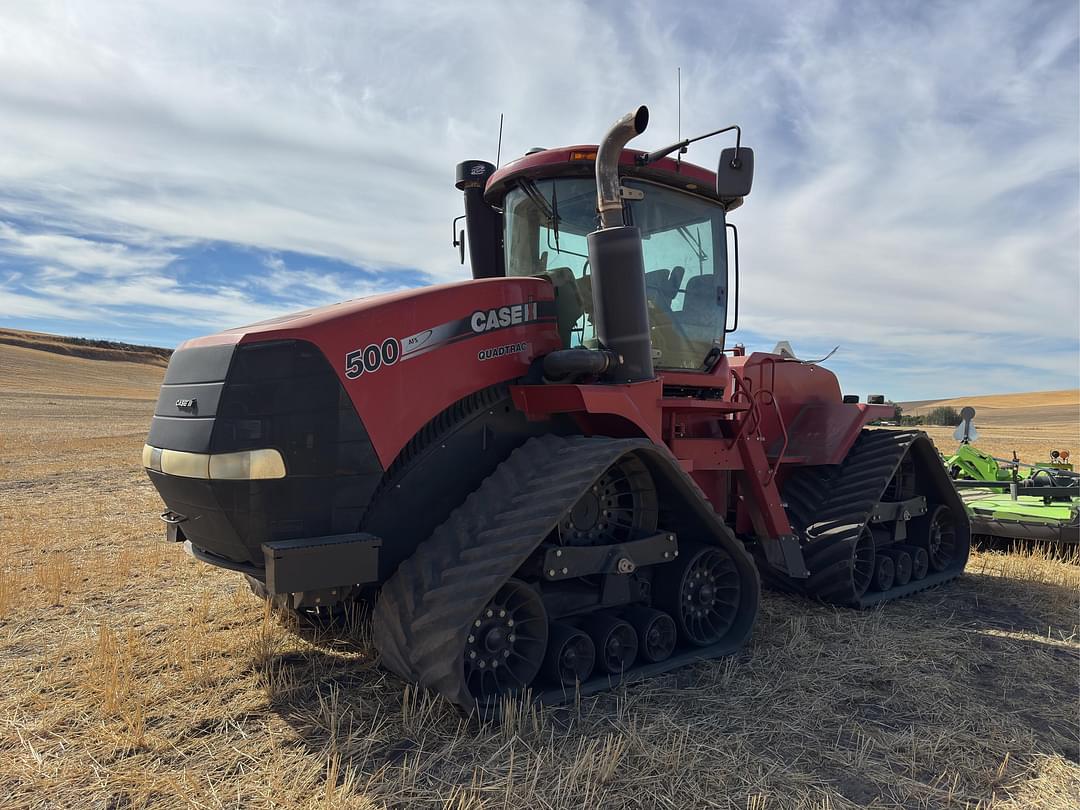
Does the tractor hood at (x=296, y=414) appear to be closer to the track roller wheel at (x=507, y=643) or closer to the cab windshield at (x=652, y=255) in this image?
the track roller wheel at (x=507, y=643)

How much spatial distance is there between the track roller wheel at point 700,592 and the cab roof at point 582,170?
238cm

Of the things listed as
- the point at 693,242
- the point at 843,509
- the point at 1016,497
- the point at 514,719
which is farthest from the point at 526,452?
the point at 1016,497

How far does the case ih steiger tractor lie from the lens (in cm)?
367

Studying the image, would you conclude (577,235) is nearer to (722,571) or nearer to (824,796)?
(722,571)

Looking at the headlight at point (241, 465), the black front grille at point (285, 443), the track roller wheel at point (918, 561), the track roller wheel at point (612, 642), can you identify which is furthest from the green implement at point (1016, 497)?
the headlight at point (241, 465)

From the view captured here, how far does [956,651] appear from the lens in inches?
205

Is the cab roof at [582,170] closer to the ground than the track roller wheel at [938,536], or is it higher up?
higher up

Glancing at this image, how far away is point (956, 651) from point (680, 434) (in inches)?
88.2

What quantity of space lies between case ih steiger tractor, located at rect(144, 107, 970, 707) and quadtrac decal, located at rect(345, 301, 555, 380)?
11mm

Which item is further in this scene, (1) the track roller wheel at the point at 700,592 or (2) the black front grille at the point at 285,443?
(1) the track roller wheel at the point at 700,592

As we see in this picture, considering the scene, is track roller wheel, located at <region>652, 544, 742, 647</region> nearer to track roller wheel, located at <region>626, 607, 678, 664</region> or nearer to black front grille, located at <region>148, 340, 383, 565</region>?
track roller wheel, located at <region>626, 607, 678, 664</region>

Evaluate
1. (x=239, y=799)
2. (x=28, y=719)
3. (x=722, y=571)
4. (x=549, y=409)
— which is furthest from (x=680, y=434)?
(x=28, y=719)

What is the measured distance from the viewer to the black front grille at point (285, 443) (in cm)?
363

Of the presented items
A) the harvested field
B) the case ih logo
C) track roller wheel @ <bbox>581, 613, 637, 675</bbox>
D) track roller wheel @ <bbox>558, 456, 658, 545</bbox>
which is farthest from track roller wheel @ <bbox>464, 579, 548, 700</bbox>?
the harvested field
